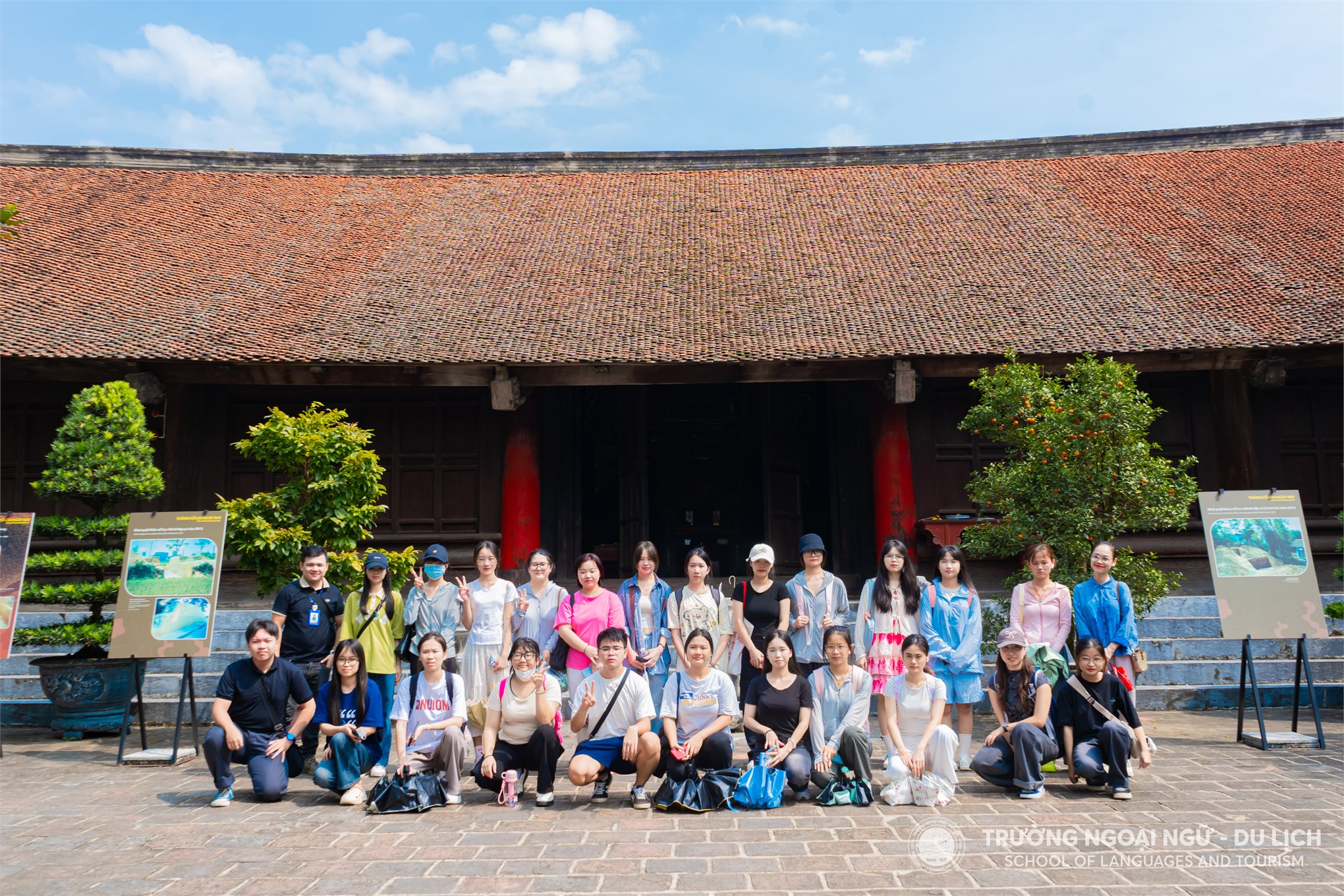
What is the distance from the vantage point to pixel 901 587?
6.11 meters

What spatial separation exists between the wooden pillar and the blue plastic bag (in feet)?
29.6

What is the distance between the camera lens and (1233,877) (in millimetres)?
3898

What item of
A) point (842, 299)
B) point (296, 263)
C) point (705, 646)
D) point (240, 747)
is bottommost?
point (240, 747)

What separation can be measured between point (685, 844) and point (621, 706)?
1.06 m

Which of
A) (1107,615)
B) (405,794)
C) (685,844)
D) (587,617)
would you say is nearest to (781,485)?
(1107,615)

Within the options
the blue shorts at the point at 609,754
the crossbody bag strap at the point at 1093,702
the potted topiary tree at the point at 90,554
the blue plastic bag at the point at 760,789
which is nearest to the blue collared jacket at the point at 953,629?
the crossbody bag strap at the point at 1093,702

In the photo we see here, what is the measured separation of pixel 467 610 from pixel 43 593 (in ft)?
12.5

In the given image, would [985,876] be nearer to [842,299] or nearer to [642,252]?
[842,299]

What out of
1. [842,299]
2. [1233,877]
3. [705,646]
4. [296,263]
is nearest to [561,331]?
[842,299]

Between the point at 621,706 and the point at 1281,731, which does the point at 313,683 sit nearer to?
the point at 621,706

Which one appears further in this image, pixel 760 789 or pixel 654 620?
pixel 654 620

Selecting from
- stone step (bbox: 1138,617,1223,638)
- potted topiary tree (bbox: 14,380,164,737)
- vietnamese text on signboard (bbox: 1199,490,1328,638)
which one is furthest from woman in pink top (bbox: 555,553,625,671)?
stone step (bbox: 1138,617,1223,638)

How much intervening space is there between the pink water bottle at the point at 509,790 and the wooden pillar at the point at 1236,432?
10052 mm

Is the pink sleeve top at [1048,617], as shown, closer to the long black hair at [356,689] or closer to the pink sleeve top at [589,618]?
the pink sleeve top at [589,618]
